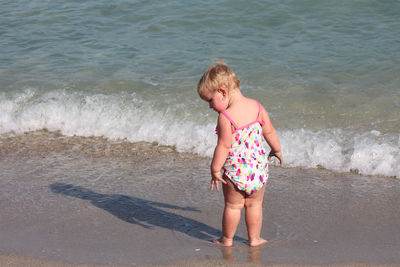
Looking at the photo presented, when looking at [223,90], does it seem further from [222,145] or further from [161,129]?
[161,129]

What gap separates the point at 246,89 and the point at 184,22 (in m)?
2.78

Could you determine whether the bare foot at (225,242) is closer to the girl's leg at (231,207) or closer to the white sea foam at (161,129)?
the girl's leg at (231,207)

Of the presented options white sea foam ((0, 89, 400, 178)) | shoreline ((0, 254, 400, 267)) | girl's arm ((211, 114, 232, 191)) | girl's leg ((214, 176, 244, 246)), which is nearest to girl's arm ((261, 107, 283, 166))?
girl's arm ((211, 114, 232, 191))

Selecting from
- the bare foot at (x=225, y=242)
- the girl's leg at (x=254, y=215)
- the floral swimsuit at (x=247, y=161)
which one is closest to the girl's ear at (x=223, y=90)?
the floral swimsuit at (x=247, y=161)

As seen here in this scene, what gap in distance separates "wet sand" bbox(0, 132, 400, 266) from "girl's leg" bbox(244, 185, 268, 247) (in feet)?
0.30

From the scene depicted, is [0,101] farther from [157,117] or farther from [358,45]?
[358,45]

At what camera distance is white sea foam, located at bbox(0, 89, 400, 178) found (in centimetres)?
495

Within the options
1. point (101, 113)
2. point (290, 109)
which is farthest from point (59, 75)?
point (290, 109)

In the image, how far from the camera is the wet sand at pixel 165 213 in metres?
3.35

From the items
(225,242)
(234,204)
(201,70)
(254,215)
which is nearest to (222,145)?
(234,204)

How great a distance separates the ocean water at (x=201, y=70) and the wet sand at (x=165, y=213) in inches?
21.7

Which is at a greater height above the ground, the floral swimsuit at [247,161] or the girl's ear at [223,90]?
the girl's ear at [223,90]

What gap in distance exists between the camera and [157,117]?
6.23 m

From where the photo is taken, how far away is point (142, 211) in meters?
4.09
